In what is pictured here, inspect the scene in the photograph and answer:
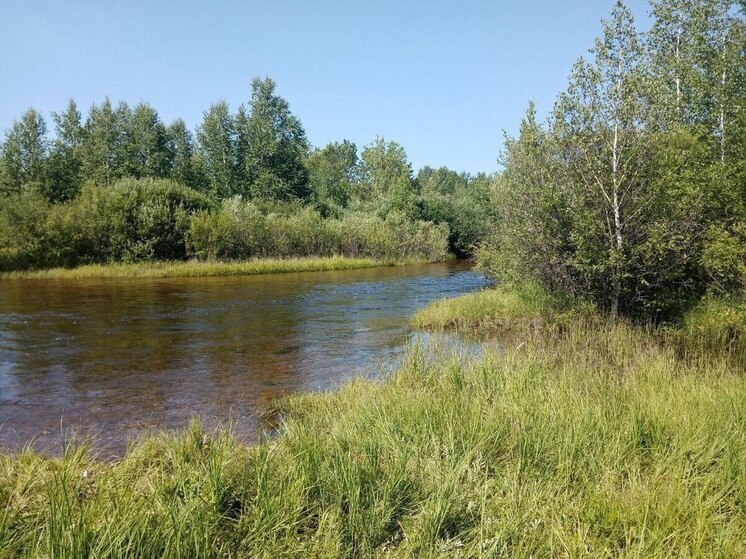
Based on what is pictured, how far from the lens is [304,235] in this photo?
50.5m

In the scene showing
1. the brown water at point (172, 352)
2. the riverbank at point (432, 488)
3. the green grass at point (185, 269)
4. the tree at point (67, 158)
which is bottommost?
the brown water at point (172, 352)

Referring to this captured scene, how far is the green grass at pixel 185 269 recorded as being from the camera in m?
37.6

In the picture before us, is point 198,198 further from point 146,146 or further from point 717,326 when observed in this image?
point 717,326

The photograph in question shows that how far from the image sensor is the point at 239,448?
18.3ft

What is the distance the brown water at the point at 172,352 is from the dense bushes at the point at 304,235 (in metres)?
15.9

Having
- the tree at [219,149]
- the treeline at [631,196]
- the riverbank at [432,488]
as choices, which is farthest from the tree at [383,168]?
the riverbank at [432,488]

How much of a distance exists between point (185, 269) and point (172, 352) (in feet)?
92.0

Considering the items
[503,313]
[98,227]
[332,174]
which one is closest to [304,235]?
[98,227]

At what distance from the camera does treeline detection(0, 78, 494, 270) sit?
40.6 meters

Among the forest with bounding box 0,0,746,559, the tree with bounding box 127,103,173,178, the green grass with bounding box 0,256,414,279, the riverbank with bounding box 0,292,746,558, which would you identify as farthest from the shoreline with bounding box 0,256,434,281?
the riverbank with bounding box 0,292,746,558

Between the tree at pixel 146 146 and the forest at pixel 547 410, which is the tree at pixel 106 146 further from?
the forest at pixel 547 410

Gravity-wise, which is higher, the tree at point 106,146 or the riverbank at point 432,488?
the tree at point 106,146

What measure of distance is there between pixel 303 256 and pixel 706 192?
40.0 metres

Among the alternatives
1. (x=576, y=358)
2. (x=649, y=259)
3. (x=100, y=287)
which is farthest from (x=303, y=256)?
(x=576, y=358)
